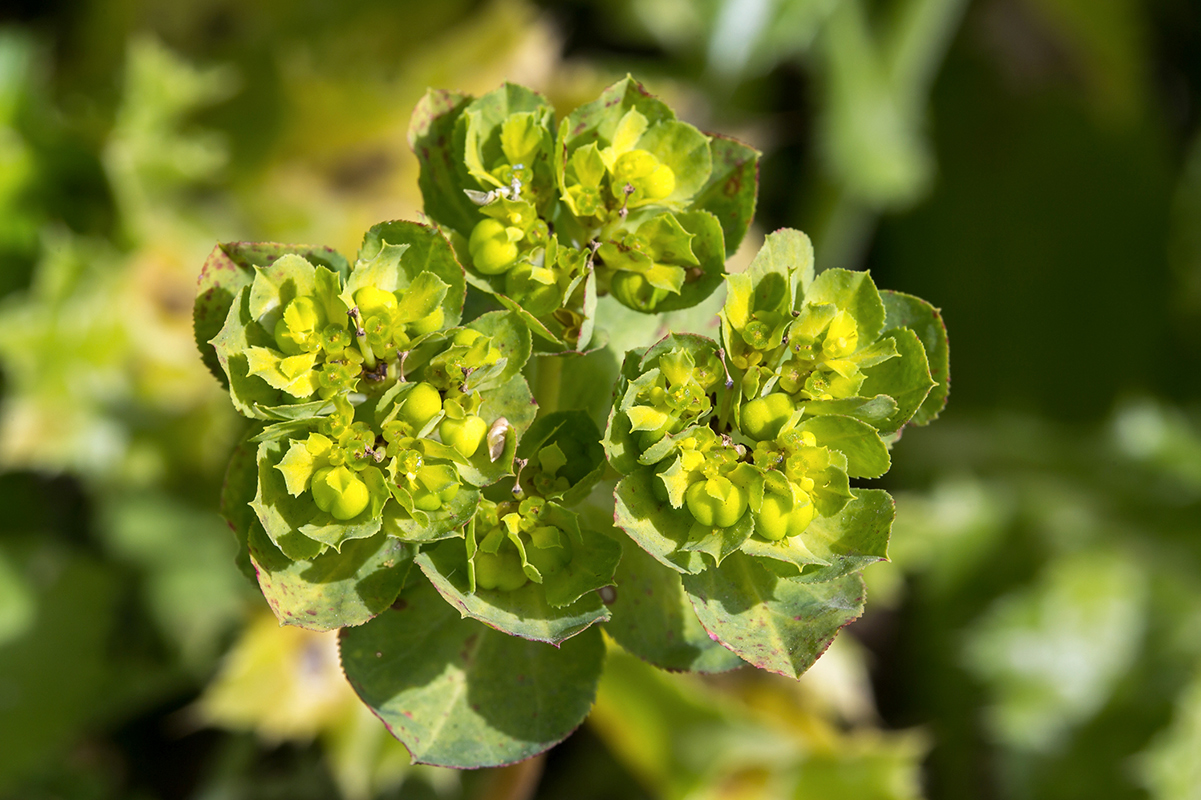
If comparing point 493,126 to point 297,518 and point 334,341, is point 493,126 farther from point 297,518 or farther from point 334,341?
point 297,518

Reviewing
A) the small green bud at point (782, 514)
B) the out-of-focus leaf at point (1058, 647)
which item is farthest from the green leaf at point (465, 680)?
the out-of-focus leaf at point (1058, 647)

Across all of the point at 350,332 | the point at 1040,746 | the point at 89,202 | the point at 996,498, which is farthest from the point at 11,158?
the point at 1040,746

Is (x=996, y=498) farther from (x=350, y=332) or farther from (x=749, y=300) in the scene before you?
(x=350, y=332)

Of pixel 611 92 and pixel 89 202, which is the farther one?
pixel 89 202

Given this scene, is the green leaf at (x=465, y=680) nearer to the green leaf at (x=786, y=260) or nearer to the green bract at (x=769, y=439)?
the green bract at (x=769, y=439)

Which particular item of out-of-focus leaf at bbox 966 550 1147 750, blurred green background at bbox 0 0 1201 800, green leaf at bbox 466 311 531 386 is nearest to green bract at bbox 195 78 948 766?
green leaf at bbox 466 311 531 386

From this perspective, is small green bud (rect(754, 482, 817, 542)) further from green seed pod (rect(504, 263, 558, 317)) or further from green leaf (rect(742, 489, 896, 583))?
green seed pod (rect(504, 263, 558, 317))

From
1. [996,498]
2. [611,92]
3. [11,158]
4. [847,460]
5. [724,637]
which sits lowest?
[996,498]

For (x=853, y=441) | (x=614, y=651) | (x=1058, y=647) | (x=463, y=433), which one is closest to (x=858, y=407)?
(x=853, y=441)
